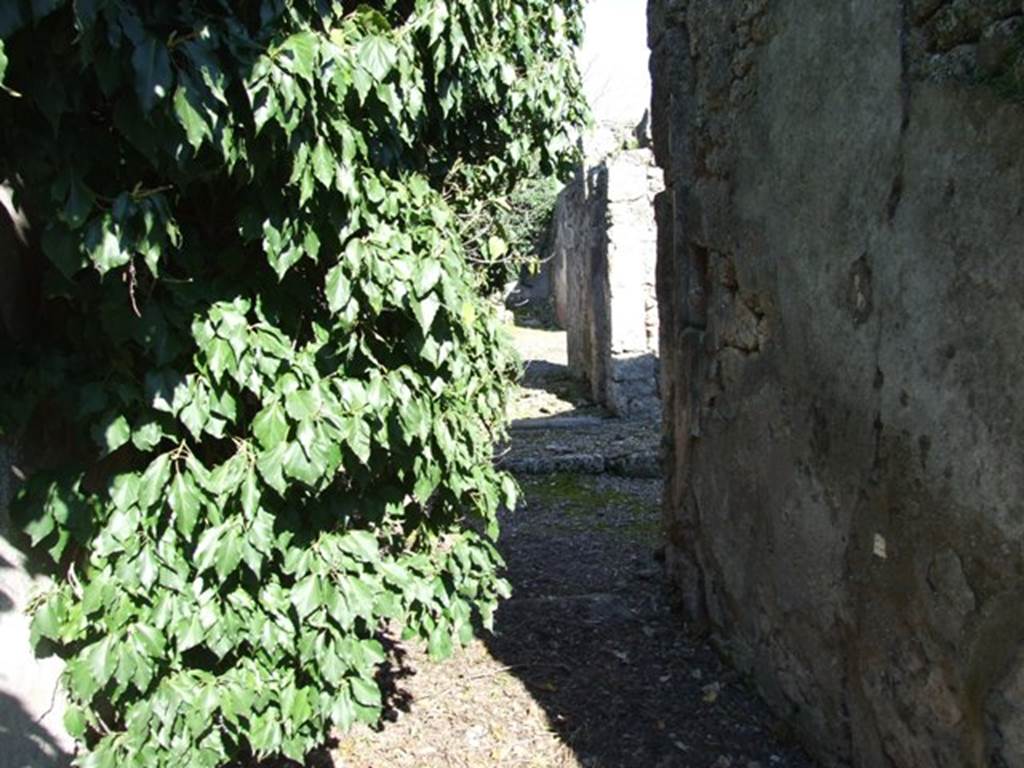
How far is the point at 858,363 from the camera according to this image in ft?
7.95

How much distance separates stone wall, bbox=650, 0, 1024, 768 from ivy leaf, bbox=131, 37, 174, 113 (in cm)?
161

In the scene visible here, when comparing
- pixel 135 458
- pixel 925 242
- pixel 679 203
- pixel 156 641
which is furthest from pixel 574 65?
pixel 156 641

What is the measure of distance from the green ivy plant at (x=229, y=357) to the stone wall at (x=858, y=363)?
3.32ft

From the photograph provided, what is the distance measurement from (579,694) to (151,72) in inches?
99.5

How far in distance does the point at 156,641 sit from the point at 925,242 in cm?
201

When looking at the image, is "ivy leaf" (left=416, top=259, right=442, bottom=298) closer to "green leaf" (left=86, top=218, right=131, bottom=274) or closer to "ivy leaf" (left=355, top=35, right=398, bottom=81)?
"ivy leaf" (left=355, top=35, right=398, bottom=81)

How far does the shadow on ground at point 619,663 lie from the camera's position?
9.84ft

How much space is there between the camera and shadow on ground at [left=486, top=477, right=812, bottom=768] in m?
3.00

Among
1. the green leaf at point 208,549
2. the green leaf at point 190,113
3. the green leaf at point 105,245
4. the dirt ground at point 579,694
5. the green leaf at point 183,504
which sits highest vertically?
the green leaf at point 190,113

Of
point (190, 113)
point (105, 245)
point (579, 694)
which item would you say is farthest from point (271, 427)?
point (579, 694)

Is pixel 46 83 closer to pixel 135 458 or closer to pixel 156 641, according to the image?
pixel 135 458

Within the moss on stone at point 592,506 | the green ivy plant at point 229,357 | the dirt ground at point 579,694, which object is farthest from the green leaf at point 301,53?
the moss on stone at point 592,506

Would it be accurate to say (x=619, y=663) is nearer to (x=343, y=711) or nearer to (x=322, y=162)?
(x=343, y=711)

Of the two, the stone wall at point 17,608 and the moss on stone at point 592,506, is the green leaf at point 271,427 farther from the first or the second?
the moss on stone at point 592,506
